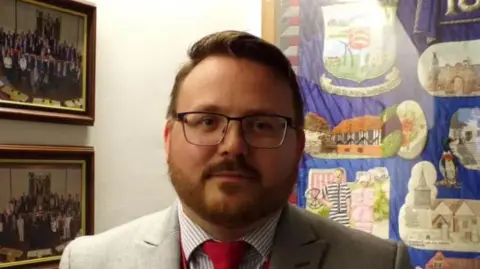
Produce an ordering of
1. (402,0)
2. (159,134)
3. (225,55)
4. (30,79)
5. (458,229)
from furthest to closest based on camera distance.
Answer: (159,134) → (402,0) → (458,229) → (30,79) → (225,55)

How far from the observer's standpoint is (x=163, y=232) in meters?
1.19

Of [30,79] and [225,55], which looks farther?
[30,79]

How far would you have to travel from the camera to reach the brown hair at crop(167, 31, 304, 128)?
3.76 ft

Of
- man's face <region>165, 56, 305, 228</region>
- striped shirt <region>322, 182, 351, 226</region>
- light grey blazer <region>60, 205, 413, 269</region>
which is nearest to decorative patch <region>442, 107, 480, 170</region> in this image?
striped shirt <region>322, 182, 351, 226</region>

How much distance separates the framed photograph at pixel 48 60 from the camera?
1.27 m

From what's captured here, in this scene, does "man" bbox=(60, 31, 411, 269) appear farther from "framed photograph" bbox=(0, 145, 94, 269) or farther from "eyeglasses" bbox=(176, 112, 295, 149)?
"framed photograph" bbox=(0, 145, 94, 269)

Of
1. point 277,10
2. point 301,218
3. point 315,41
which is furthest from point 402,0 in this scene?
point 301,218

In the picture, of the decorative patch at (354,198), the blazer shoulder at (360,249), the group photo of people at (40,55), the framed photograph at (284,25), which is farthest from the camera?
the framed photograph at (284,25)

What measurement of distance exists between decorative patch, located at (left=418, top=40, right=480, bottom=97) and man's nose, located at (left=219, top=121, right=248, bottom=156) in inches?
26.4

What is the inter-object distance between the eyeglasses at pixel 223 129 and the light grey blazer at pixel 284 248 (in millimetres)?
190

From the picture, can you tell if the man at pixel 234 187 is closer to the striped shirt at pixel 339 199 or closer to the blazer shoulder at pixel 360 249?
the blazer shoulder at pixel 360 249

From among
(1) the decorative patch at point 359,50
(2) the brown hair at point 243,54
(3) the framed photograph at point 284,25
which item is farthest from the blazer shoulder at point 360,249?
(3) the framed photograph at point 284,25

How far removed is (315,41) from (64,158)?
74 centimetres

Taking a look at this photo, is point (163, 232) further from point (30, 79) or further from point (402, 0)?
point (402, 0)
